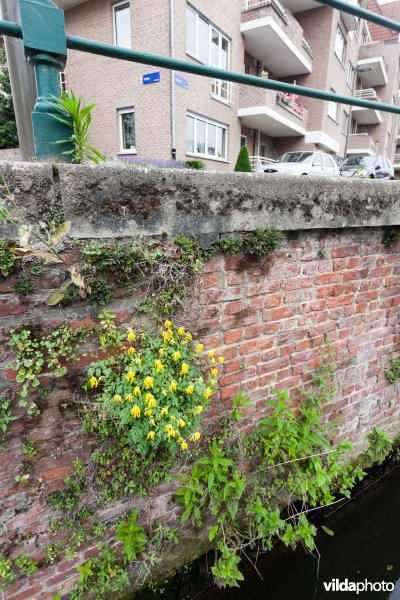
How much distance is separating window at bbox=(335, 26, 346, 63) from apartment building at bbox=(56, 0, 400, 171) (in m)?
0.53

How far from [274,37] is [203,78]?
14.4 ft

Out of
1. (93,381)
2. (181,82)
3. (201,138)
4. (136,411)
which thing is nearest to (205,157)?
(201,138)

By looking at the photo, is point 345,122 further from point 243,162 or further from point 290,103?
point 243,162

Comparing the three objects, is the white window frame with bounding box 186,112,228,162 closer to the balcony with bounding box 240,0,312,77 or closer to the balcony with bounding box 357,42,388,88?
the balcony with bounding box 240,0,312,77

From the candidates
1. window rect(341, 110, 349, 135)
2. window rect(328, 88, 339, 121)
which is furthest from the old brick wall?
window rect(341, 110, 349, 135)

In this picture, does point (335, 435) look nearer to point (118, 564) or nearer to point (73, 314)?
point (118, 564)

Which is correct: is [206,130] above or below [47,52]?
above

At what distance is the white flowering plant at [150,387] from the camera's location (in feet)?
4.52

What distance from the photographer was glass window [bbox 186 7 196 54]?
38.5 feet

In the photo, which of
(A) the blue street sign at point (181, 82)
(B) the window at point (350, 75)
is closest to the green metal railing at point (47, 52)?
(A) the blue street sign at point (181, 82)

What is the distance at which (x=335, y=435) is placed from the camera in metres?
2.70

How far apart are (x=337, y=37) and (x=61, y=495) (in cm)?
2482

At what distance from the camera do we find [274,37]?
14.0 meters

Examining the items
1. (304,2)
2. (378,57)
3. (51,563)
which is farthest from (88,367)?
(378,57)
